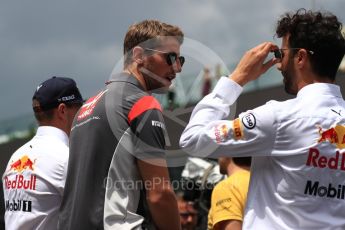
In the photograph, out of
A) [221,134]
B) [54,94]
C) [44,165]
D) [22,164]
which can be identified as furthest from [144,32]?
[22,164]

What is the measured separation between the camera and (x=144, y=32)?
4.41 meters

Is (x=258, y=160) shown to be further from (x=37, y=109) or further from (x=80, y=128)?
(x=37, y=109)

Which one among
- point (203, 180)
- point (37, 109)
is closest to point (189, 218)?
point (203, 180)

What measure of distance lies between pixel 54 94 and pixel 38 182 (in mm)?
606

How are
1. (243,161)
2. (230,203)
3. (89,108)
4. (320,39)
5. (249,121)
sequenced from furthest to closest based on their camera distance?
(243,161), (230,203), (89,108), (320,39), (249,121)

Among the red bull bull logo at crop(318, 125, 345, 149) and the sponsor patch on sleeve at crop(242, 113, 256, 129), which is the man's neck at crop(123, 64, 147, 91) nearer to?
the sponsor patch on sleeve at crop(242, 113, 256, 129)

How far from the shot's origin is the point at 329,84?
386cm

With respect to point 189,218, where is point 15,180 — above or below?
above

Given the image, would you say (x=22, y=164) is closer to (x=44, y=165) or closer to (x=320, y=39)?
(x=44, y=165)

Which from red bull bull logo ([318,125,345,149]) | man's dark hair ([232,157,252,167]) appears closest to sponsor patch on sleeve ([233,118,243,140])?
red bull bull logo ([318,125,345,149])

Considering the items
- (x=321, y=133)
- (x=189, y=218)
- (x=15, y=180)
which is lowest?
(x=189, y=218)

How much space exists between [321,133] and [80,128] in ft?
4.28

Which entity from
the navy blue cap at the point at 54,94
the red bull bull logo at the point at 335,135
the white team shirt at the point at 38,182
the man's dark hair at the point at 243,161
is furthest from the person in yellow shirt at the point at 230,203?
the red bull bull logo at the point at 335,135

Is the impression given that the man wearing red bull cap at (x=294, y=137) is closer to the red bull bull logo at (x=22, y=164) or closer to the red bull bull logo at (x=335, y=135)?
the red bull bull logo at (x=335, y=135)
